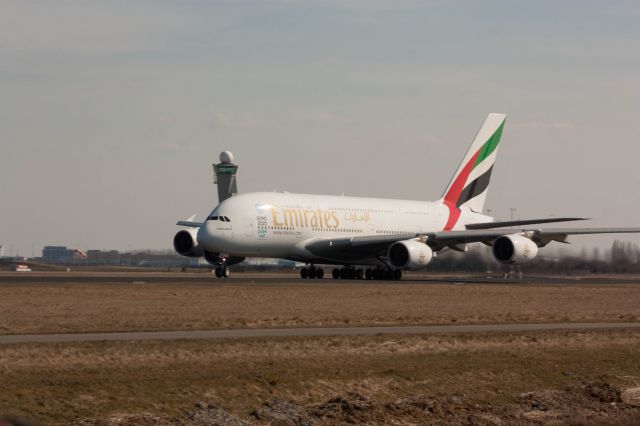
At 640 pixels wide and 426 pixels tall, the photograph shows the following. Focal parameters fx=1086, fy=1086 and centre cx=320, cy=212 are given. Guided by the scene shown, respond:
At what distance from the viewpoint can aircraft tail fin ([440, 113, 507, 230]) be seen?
241 ft

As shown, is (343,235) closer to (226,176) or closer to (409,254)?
(409,254)

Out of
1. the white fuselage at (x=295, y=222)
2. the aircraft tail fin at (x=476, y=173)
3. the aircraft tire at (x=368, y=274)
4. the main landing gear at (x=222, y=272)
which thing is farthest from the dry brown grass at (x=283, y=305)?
the aircraft tail fin at (x=476, y=173)

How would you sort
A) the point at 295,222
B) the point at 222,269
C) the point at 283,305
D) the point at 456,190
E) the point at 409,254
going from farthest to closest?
1. the point at 456,190
2. the point at 295,222
3. the point at 222,269
4. the point at 409,254
5. the point at 283,305

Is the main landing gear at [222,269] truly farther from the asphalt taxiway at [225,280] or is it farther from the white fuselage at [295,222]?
the white fuselage at [295,222]

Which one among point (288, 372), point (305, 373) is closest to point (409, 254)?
point (305, 373)

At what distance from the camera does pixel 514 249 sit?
59.1 metres

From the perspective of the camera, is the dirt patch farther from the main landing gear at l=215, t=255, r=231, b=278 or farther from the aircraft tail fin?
the aircraft tail fin

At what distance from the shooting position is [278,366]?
23.8 meters

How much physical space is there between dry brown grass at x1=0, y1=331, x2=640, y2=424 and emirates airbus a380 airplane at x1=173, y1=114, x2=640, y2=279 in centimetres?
3095

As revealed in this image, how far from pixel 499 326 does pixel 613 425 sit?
10.6 meters

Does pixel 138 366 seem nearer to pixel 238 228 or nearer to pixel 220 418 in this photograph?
pixel 220 418

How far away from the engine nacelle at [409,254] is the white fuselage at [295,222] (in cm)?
438

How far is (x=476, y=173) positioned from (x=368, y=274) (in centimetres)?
1433

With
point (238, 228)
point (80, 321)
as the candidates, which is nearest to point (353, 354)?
point (80, 321)
